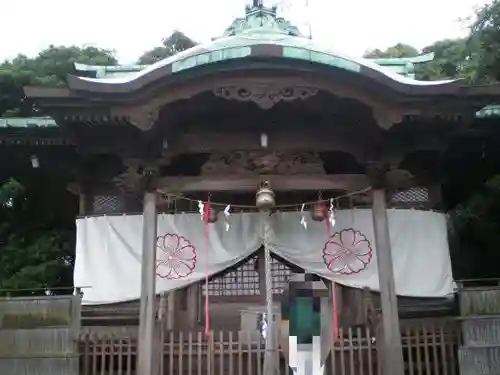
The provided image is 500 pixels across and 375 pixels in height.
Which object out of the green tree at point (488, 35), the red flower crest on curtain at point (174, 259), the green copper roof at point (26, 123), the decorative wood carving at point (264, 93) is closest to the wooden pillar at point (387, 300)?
the decorative wood carving at point (264, 93)

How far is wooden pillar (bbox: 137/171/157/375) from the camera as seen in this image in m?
7.27

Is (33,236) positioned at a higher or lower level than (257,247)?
higher

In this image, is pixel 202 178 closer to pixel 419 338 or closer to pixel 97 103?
pixel 97 103

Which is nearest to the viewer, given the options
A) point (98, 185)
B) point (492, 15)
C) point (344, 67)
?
point (344, 67)

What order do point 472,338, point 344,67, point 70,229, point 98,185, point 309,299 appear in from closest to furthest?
point 344,67 → point 472,338 → point 309,299 → point 98,185 → point 70,229

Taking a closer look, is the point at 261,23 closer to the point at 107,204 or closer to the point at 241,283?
the point at 107,204

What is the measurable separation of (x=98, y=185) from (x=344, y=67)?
15.5 ft

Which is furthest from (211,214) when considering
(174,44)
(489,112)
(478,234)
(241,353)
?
(174,44)

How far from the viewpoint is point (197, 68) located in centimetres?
719

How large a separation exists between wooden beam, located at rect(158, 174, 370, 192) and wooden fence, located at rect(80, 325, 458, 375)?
1939 mm

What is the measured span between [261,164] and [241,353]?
8.35ft

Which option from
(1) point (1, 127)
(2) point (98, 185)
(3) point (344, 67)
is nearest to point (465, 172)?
(3) point (344, 67)

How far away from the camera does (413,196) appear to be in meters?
9.70

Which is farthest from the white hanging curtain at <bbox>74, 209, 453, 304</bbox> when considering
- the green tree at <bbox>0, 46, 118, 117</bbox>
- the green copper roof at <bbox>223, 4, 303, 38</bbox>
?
the green tree at <bbox>0, 46, 118, 117</bbox>
